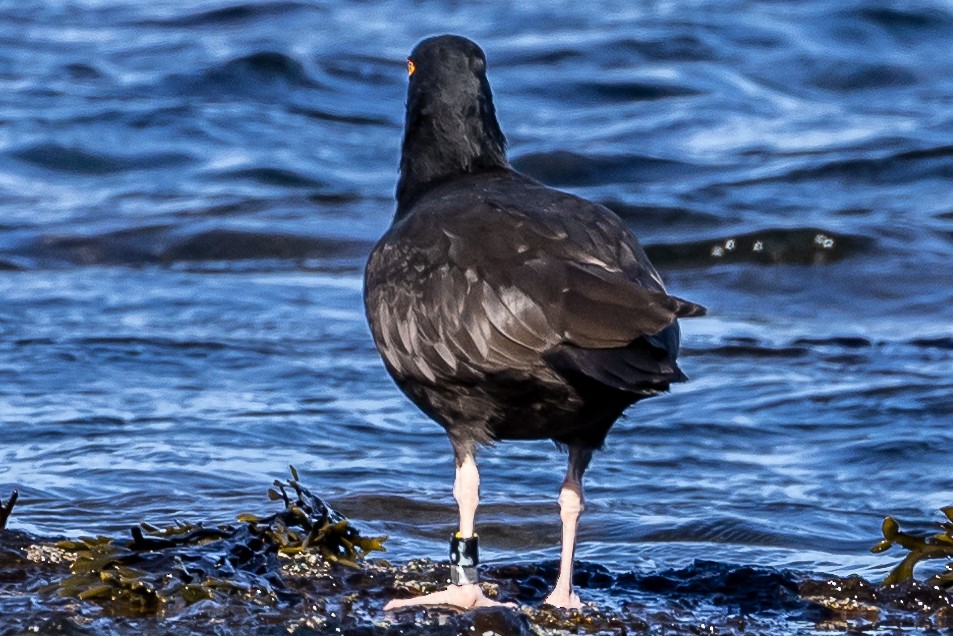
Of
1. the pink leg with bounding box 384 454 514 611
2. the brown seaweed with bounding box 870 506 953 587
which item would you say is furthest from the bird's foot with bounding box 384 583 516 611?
the brown seaweed with bounding box 870 506 953 587

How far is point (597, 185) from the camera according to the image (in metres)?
12.2

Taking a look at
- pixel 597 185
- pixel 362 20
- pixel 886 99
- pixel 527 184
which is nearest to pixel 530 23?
pixel 362 20

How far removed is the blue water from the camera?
19.1ft

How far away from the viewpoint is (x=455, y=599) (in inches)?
162

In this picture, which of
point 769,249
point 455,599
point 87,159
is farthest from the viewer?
point 87,159

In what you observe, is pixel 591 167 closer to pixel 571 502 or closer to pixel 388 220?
pixel 388 220

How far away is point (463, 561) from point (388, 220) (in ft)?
23.3

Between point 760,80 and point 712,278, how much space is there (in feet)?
18.4

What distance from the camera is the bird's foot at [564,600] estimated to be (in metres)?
4.13

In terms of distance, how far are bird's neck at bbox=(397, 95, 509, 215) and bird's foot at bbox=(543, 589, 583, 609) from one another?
4.48ft

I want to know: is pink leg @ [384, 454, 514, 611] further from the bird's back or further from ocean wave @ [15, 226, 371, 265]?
ocean wave @ [15, 226, 371, 265]

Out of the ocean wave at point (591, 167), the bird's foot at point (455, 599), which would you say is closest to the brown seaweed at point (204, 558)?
the bird's foot at point (455, 599)

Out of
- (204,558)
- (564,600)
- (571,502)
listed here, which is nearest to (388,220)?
(571,502)

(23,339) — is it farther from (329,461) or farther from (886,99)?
(886,99)
